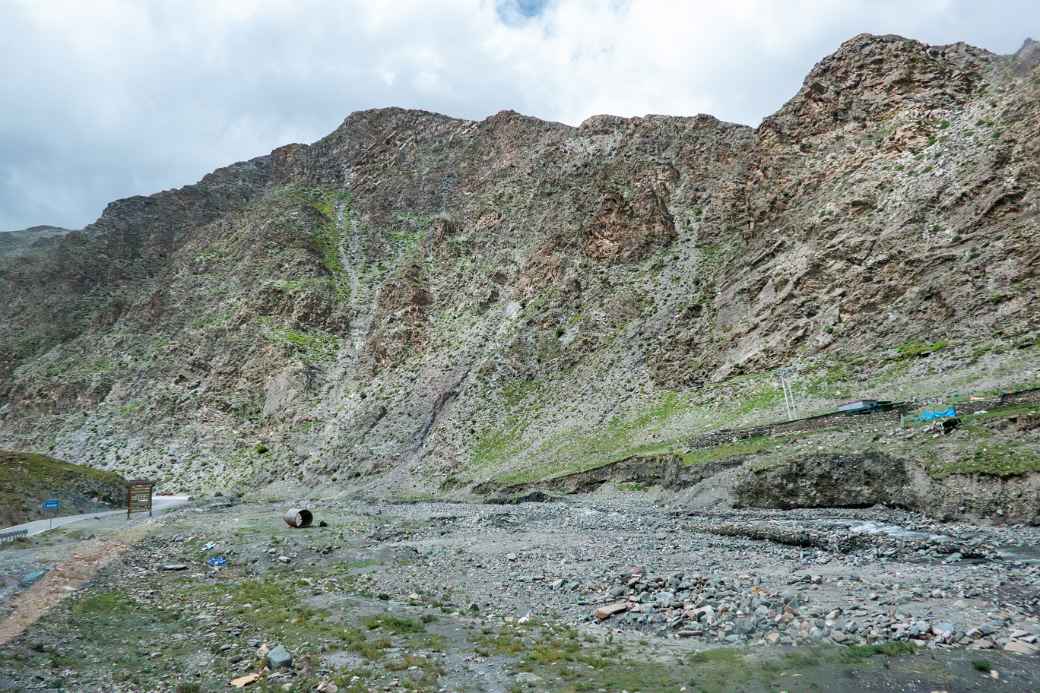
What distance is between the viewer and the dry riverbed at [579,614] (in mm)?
Answer: 10117

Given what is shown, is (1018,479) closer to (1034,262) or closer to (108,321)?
(1034,262)

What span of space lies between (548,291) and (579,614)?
54776 millimetres

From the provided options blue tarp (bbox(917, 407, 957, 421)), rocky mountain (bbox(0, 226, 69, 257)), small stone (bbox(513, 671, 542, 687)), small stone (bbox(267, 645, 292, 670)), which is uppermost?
rocky mountain (bbox(0, 226, 69, 257))

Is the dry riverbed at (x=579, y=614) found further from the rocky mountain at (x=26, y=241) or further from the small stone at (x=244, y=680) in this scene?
the rocky mountain at (x=26, y=241)

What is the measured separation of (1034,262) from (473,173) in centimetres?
8234

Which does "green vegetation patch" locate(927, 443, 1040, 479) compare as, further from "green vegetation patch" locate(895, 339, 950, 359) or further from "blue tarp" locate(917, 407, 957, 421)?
"green vegetation patch" locate(895, 339, 950, 359)

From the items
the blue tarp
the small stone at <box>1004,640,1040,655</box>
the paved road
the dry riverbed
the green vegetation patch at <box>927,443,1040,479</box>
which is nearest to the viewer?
the small stone at <box>1004,640,1040,655</box>

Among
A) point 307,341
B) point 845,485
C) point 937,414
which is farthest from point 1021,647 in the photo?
point 307,341

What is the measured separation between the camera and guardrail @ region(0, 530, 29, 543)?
2784 centimetres

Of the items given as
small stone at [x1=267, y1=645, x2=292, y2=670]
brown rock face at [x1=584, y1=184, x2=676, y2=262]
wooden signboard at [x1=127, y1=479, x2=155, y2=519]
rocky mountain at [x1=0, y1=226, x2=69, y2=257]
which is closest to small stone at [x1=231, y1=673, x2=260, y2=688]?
small stone at [x1=267, y1=645, x2=292, y2=670]

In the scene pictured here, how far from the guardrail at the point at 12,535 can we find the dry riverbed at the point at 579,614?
4976 mm

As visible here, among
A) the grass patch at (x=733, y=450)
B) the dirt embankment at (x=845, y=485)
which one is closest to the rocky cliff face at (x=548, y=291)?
the grass patch at (x=733, y=450)

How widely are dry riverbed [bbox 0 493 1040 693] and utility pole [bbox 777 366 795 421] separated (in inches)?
491

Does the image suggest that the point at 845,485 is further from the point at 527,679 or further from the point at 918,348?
the point at 527,679
